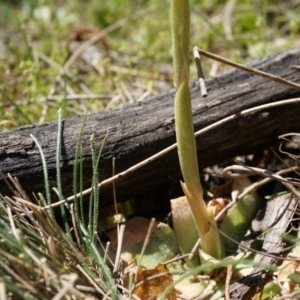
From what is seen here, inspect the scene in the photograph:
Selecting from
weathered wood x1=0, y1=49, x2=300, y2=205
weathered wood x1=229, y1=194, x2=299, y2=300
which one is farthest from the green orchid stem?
weathered wood x1=0, y1=49, x2=300, y2=205

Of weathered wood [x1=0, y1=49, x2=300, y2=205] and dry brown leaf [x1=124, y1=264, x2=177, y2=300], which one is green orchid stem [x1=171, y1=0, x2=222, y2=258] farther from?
weathered wood [x1=0, y1=49, x2=300, y2=205]

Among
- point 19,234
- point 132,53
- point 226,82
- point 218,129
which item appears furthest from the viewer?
point 132,53

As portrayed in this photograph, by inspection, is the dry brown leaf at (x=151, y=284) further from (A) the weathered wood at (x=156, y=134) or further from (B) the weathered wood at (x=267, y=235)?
(A) the weathered wood at (x=156, y=134)

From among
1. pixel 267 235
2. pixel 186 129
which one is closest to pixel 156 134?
pixel 186 129

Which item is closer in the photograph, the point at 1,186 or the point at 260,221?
the point at 1,186

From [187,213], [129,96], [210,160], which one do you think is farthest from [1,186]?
[129,96]

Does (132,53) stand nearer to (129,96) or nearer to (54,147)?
(129,96)
